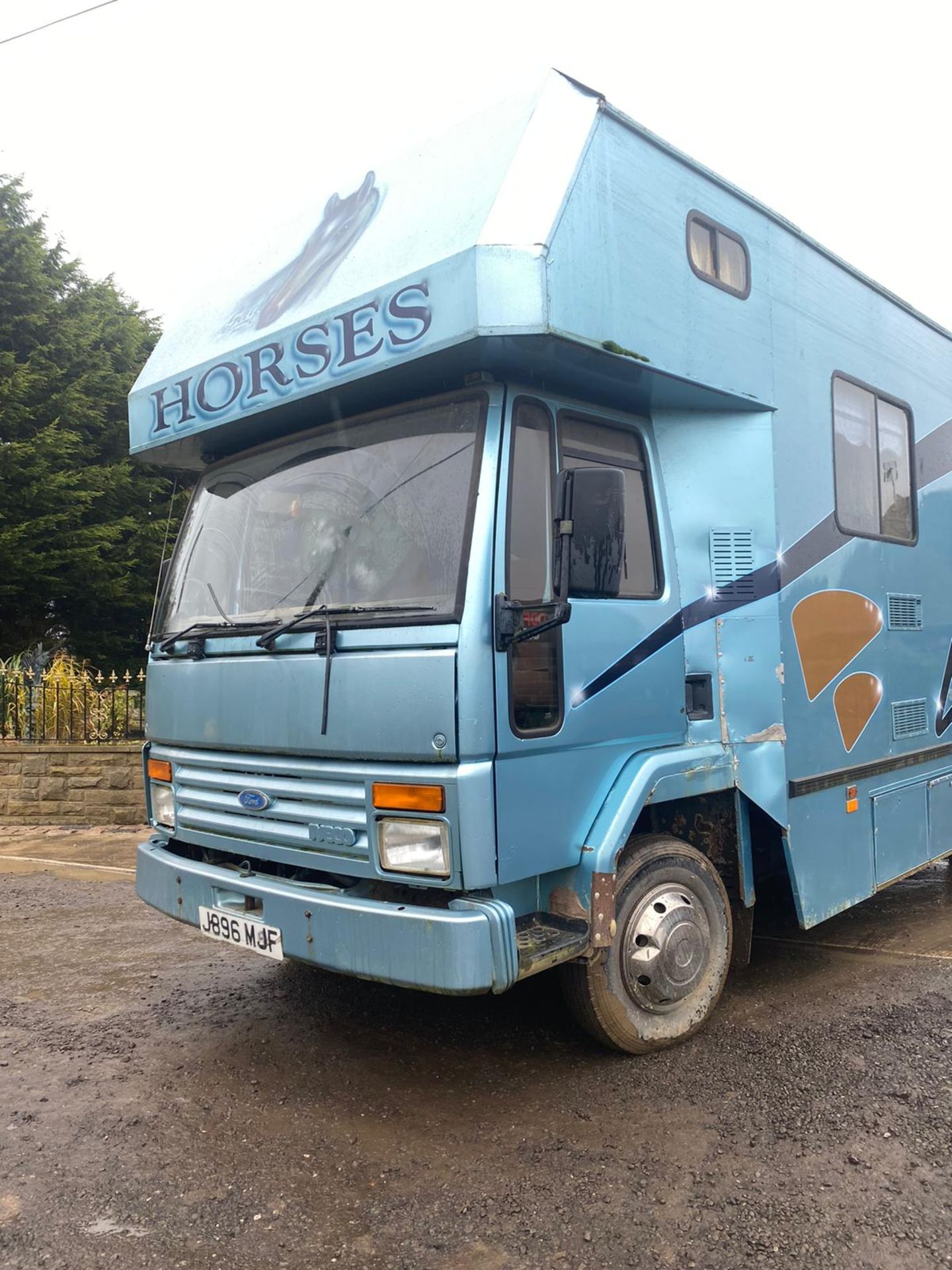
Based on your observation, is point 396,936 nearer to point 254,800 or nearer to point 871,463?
point 254,800

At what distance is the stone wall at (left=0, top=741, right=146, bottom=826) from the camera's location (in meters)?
9.37

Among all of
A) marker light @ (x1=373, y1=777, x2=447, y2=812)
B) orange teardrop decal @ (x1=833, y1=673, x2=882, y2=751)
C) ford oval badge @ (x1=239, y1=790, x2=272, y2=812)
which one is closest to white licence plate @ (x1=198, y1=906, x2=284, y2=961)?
ford oval badge @ (x1=239, y1=790, x2=272, y2=812)

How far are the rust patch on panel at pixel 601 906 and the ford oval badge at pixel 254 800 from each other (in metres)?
1.24

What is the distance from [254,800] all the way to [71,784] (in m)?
6.79

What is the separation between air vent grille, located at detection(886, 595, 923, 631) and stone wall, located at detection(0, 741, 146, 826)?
23.0 feet

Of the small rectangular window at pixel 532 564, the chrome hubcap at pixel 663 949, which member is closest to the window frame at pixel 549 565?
the small rectangular window at pixel 532 564

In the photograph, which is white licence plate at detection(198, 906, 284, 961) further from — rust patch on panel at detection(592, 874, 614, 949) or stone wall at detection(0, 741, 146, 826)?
stone wall at detection(0, 741, 146, 826)

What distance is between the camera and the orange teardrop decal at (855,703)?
443 cm

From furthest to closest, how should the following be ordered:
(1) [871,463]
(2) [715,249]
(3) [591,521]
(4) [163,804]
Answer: (1) [871,463] → (4) [163,804] → (2) [715,249] → (3) [591,521]

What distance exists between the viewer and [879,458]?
16.2 feet

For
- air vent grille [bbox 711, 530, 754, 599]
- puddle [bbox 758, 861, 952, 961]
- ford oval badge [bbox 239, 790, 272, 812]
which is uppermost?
air vent grille [bbox 711, 530, 754, 599]

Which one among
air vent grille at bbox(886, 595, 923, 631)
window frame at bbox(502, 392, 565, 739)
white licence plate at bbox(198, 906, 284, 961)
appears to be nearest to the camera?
window frame at bbox(502, 392, 565, 739)

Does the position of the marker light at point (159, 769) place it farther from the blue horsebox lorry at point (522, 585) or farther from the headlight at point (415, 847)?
the headlight at point (415, 847)

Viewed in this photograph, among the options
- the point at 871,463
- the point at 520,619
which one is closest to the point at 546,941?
the point at 520,619
